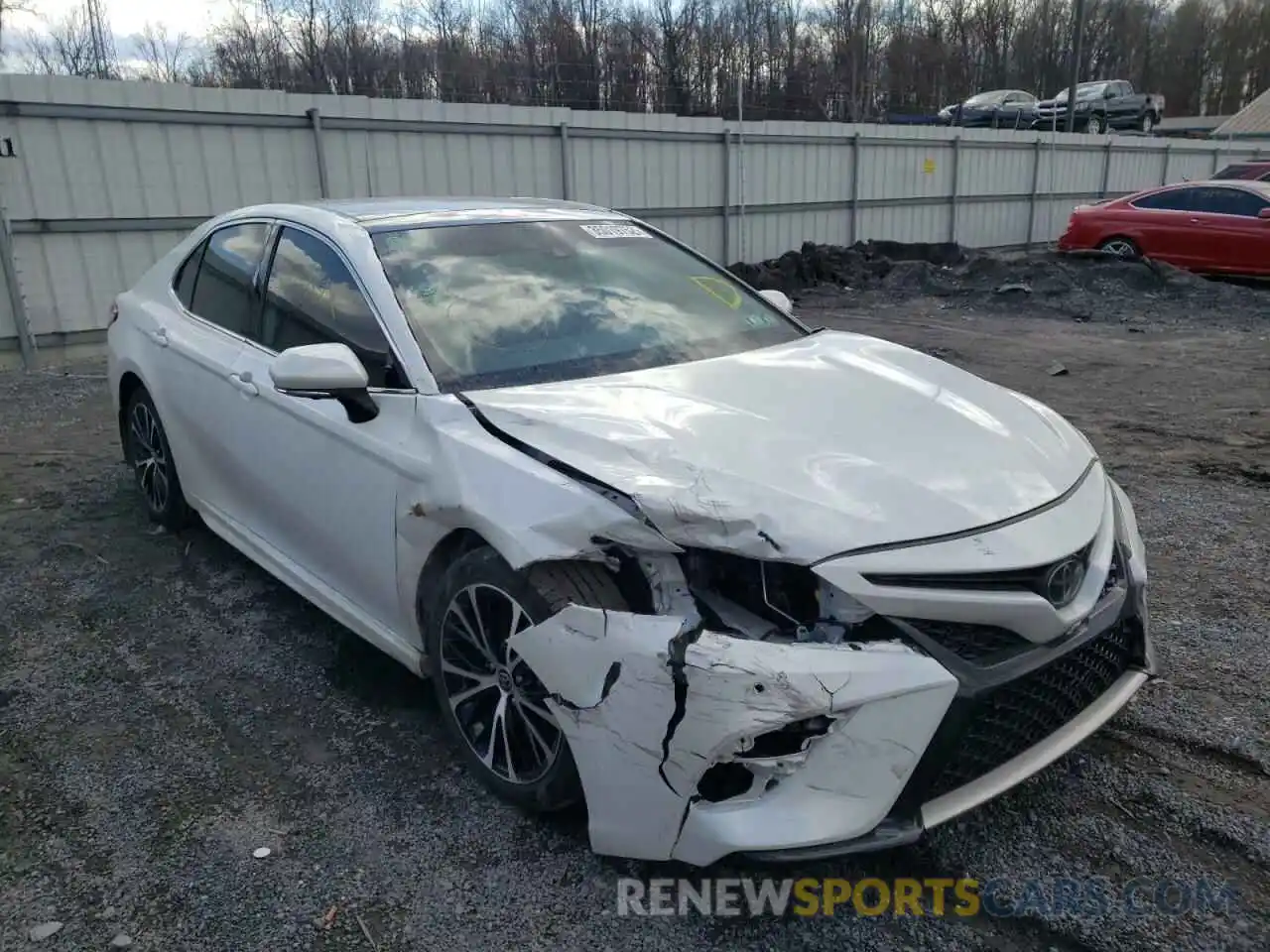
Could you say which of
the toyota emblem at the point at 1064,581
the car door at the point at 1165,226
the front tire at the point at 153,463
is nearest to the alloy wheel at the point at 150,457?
the front tire at the point at 153,463

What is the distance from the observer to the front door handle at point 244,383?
360cm

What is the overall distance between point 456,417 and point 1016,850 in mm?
1852

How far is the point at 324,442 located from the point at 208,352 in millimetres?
1191

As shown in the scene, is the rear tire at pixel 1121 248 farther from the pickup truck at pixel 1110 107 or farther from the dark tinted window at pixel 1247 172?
the pickup truck at pixel 1110 107

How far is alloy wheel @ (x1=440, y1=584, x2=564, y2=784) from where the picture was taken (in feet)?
8.19

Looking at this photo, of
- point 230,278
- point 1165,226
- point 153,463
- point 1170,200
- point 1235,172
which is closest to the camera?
point 230,278

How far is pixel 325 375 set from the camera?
283 cm

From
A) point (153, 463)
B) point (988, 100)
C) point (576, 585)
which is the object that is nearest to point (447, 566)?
point (576, 585)

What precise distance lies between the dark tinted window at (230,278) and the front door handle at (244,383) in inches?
7.9

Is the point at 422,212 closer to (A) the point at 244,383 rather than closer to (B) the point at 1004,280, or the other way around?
(A) the point at 244,383

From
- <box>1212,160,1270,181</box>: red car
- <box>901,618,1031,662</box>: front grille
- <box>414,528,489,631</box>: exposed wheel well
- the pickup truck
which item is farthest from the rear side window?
<box>414,528,489,631</box>: exposed wheel well

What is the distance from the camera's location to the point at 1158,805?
8.72ft

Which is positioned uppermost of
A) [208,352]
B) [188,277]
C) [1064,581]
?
[188,277]

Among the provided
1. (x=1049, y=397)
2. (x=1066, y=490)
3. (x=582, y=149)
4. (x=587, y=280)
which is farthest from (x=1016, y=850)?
(x=582, y=149)
